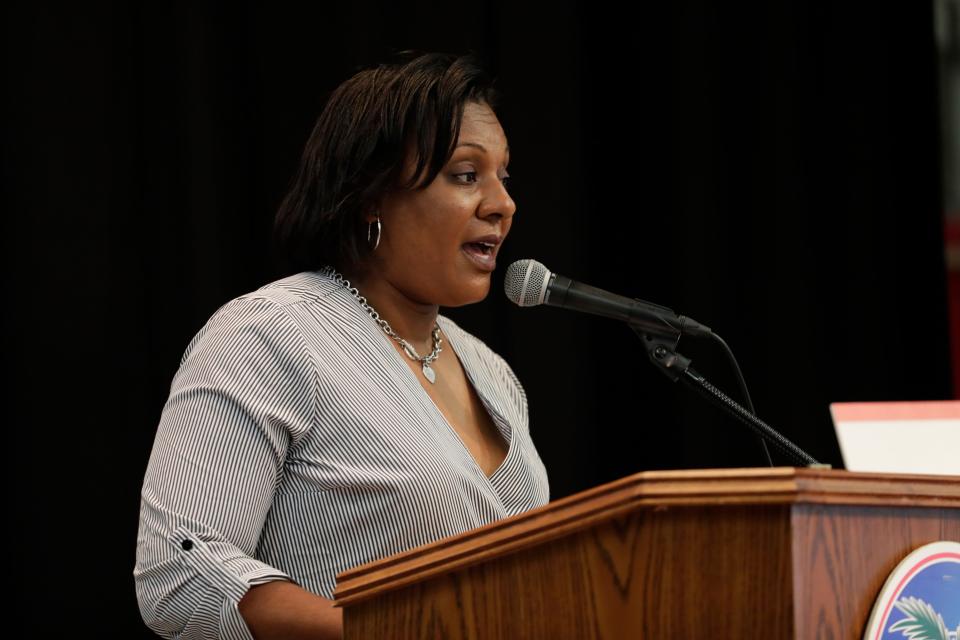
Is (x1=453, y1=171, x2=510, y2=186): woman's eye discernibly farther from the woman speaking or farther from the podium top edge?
→ the podium top edge

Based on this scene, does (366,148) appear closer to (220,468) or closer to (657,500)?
(220,468)

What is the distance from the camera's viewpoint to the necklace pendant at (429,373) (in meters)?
1.79

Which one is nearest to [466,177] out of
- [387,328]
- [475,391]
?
[387,328]

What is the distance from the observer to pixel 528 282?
1599mm

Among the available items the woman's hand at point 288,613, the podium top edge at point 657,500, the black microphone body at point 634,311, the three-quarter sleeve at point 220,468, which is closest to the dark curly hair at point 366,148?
the three-quarter sleeve at point 220,468

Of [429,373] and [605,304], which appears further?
[429,373]

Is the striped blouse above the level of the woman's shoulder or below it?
below

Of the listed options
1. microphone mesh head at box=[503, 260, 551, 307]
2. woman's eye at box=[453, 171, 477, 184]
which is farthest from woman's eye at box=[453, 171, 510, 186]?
microphone mesh head at box=[503, 260, 551, 307]

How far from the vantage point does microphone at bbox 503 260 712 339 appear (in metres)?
1.50

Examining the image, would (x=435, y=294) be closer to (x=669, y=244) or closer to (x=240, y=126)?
(x=240, y=126)

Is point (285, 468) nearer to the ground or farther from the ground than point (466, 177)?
nearer to the ground

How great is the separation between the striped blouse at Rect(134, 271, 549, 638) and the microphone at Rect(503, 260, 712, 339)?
234mm

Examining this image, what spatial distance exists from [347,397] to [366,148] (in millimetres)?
401

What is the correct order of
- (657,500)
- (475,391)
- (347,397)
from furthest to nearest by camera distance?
(475,391), (347,397), (657,500)
